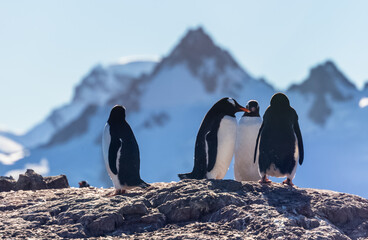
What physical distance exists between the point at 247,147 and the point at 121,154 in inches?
95.7

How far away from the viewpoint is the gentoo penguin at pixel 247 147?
10.8 m

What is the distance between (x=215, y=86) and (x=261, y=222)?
139617 millimetres

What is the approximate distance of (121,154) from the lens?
10.0 metres

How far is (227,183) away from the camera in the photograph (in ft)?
28.6

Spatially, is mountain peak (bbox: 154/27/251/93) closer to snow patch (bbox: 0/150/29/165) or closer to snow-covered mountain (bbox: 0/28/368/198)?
snow-covered mountain (bbox: 0/28/368/198)

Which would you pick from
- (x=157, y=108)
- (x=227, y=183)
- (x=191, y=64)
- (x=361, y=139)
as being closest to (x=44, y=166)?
(x=157, y=108)

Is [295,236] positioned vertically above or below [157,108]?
below

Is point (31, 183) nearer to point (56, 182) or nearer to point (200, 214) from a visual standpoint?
point (56, 182)

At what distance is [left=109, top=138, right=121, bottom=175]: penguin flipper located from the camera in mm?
10000

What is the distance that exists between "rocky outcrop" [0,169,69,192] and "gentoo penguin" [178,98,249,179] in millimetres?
2734

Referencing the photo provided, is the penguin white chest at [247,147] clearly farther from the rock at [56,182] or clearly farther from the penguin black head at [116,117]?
the rock at [56,182]

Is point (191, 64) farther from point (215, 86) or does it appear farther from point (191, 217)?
point (191, 217)

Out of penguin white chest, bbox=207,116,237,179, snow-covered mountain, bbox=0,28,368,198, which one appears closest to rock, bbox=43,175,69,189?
penguin white chest, bbox=207,116,237,179

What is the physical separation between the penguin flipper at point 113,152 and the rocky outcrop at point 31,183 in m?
1.90
